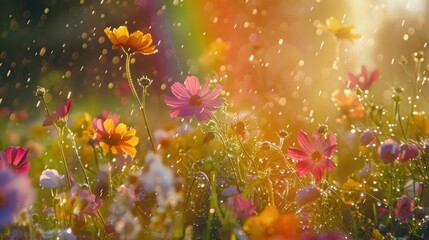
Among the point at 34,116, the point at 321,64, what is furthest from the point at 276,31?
the point at 34,116

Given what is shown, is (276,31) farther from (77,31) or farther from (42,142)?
(42,142)

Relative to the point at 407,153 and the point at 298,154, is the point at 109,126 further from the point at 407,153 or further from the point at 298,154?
the point at 407,153

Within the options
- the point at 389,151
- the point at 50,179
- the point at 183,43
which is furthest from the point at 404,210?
the point at 183,43

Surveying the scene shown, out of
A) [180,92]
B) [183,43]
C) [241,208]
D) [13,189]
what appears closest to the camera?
[13,189]

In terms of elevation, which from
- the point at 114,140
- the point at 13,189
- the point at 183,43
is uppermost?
the point at 13,189

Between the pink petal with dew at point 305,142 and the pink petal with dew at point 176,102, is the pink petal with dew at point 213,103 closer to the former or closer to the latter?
the pink petal with dew at point 176,102

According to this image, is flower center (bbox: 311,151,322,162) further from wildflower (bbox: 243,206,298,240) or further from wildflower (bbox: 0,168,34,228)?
wildflower (bbox: 0,168,34,228)
